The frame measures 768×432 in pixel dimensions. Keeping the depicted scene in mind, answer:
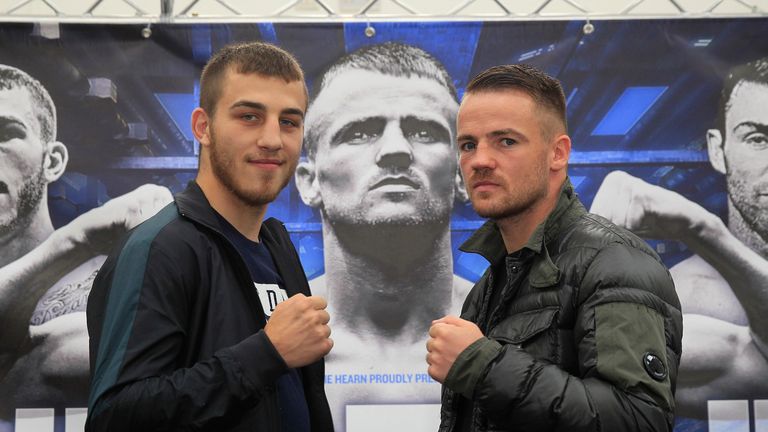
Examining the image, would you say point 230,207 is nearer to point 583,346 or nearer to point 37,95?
point 583,346

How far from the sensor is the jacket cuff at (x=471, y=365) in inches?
57.7

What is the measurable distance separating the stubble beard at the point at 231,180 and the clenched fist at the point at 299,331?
1.07 feet

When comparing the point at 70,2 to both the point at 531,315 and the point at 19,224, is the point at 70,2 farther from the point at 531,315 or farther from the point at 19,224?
the point at 531,315

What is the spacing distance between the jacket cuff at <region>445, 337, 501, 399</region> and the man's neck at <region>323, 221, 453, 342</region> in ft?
6.35

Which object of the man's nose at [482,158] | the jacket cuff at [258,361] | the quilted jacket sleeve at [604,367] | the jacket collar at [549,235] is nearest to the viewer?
the quilted jacket sleeve at [604,367]

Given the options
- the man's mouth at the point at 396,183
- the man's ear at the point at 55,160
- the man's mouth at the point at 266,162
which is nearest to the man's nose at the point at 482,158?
the man's mouth at the point at 266,162

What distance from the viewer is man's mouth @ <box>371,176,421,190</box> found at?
136 inches

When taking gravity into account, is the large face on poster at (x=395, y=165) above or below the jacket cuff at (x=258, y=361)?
above

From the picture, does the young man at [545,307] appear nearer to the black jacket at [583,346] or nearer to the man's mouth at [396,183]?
the black jacket at [583,346]

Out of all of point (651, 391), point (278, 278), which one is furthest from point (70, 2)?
point (651, 391)

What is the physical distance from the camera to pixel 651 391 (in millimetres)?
1387

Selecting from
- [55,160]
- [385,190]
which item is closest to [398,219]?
[385,190]

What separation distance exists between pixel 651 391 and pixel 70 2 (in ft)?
11.6

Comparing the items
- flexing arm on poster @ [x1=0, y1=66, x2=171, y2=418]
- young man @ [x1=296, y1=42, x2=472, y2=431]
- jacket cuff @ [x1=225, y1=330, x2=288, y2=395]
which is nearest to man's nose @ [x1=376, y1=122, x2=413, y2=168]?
young man @ [x1=296, y1=42, x2=472, y2=431]
